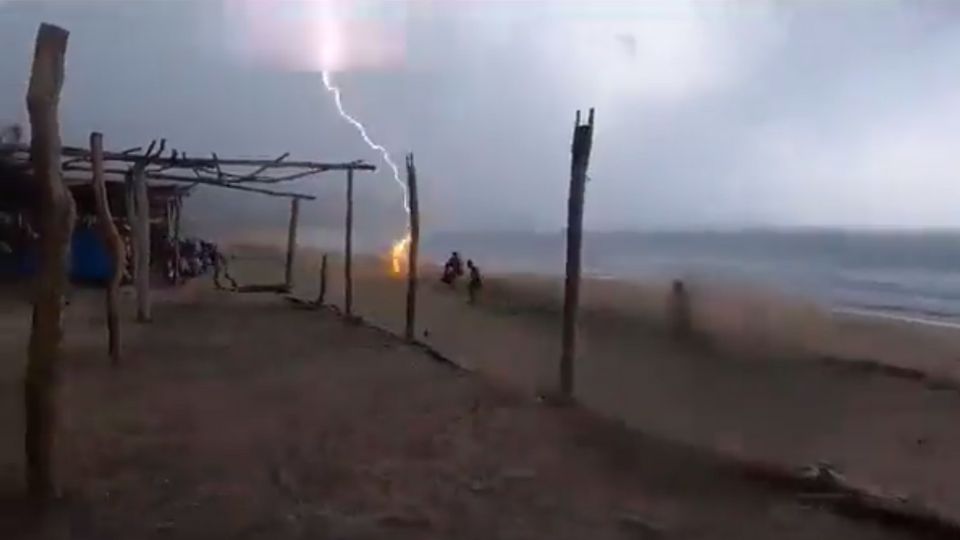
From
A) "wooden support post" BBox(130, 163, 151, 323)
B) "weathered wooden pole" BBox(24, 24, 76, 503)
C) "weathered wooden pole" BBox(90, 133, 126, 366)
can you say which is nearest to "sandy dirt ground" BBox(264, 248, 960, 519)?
"weathered wooden pole" BBox(90, 133, 126, 366)

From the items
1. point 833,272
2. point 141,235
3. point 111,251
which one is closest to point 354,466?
point 111,251

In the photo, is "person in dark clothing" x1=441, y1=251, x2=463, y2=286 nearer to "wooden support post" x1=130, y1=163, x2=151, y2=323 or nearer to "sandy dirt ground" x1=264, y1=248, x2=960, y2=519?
"sandy dirt ground" x1=264, y1=248, x2=960, y2=519

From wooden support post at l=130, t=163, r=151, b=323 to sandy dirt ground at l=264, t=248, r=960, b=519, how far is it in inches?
151

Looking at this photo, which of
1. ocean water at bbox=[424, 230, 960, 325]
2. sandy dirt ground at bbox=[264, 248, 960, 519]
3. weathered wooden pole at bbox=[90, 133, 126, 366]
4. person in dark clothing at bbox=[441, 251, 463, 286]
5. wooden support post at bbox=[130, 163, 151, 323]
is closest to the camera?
sandy dirt ground at bbox=[264, 248, 960, 519]

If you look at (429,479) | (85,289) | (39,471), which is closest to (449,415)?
(429,479)

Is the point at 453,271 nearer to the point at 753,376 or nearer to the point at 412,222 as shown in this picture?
the point at 412,222

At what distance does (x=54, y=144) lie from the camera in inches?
210

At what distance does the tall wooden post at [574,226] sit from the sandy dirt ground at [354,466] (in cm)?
59

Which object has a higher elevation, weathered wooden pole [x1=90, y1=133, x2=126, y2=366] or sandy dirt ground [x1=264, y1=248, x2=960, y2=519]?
weathered wooden pole [x1=90, y1=133, x2=126, y2=366]

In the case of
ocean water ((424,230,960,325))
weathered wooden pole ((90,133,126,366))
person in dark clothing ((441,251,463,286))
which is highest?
weathered wooden pole ((90,133,126,366))

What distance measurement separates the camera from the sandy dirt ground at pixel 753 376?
8.77 m

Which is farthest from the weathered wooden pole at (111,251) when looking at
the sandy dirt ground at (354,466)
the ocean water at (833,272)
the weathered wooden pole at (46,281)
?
the ocean water at (833,272)

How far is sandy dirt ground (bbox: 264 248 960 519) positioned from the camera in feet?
28.8

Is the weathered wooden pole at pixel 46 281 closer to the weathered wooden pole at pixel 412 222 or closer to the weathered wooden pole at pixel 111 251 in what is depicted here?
the weathered wooden pole at pixel 111 251
